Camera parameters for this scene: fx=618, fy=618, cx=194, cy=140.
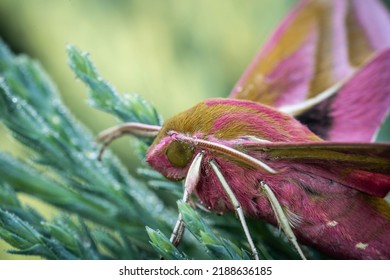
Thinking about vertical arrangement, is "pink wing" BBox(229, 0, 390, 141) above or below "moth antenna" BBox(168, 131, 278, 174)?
below

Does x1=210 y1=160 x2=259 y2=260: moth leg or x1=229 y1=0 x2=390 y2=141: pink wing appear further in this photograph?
x1=229 y1=0 x2=390 y2=141: pink wing

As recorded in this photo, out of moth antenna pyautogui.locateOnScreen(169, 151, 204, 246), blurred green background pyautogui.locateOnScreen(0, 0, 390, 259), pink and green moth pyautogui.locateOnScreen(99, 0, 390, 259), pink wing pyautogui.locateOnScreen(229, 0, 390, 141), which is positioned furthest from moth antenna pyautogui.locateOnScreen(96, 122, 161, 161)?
blurred green background pyautogui.locateOnScreen(0, 0, 390, 259)

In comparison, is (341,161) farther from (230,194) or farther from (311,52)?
(311,52)

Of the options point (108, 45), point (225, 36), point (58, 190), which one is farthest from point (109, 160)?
point (225, 36)

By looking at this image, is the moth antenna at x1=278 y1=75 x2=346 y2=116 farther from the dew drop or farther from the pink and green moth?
the dew drop

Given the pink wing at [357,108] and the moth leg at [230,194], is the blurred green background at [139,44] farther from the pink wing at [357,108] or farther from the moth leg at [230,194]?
the moth leg at [230,194]

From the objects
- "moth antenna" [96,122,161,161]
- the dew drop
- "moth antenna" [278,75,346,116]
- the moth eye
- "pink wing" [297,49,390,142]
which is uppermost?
the dew drop
